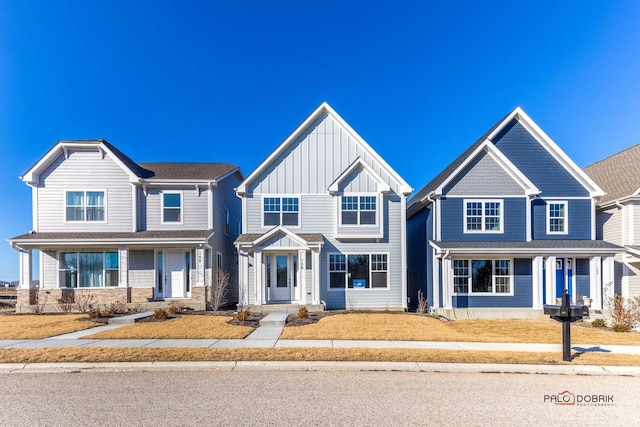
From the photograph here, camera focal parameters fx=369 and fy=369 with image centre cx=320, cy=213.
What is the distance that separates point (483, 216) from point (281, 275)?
10.1 meters

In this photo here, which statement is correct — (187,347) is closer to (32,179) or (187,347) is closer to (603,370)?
(603,370)

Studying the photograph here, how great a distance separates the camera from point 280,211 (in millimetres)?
17984

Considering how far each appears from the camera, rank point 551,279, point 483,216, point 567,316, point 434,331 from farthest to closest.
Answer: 1. point 483,216
2. point 551,279
3. point 434,331
4. point 567,316

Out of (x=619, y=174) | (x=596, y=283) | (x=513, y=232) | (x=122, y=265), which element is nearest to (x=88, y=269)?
(x=122, y=265)

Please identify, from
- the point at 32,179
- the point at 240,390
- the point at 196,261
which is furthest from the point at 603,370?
the point at 32,179

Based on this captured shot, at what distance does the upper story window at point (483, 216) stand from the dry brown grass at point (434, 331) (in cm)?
472

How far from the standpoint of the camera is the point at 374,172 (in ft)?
58.5

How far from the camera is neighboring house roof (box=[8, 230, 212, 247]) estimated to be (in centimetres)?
1733

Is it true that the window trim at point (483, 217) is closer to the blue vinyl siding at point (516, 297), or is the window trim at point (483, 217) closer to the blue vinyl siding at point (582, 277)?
the blue vinyl siding at point (516, 297)

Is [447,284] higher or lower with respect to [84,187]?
lower

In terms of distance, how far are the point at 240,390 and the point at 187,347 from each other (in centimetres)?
349

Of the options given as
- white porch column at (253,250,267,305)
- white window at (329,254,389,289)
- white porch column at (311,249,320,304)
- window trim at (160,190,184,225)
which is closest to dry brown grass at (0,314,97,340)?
window trim at (160,190,184,225)

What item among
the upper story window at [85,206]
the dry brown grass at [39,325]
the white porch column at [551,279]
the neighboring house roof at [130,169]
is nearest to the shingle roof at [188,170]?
the neighboring house roof at [130,169]

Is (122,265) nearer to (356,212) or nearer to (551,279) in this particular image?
(356,212)
